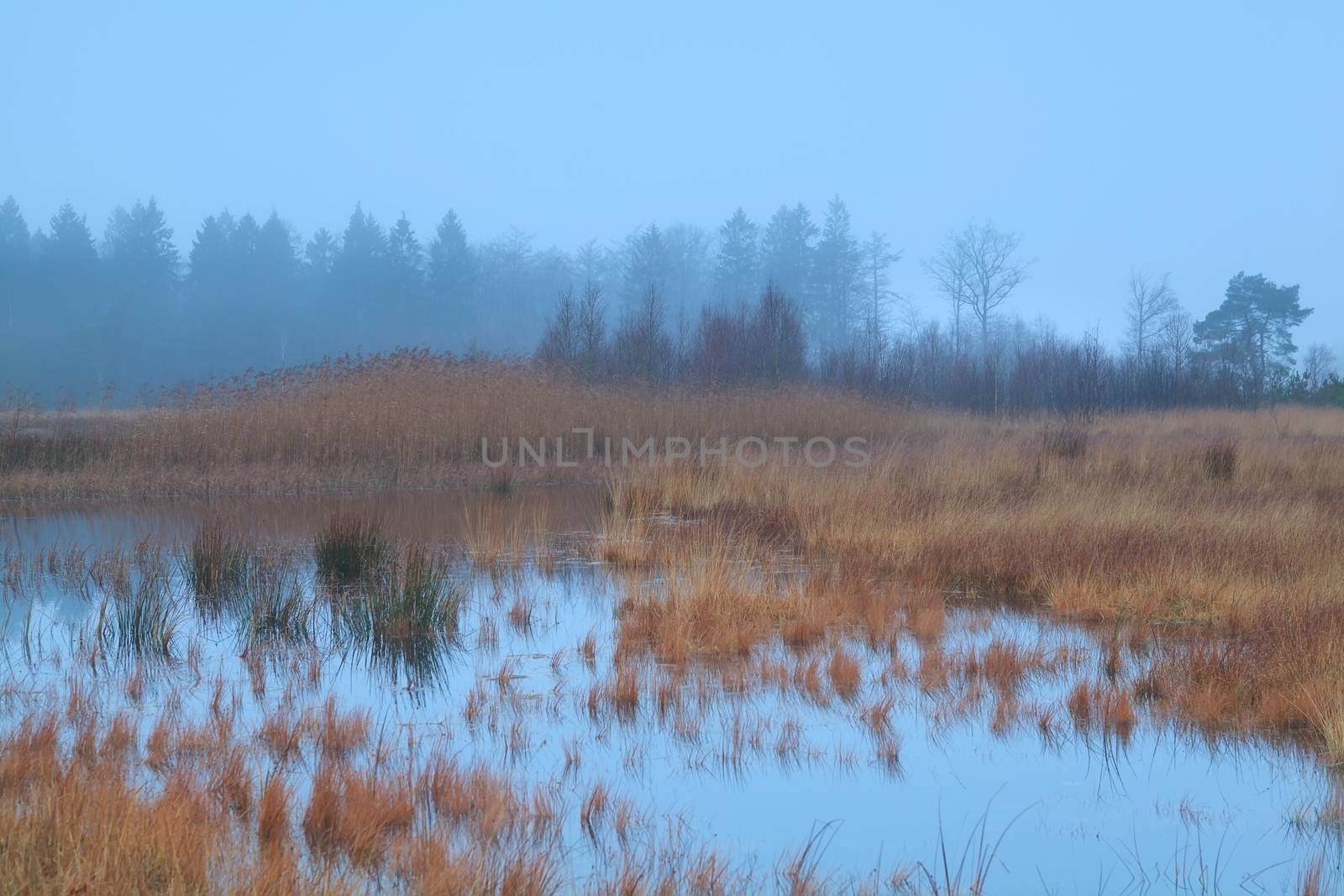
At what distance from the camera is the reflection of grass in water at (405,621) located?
616 centimetres

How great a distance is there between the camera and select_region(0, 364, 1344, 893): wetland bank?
11.0ft

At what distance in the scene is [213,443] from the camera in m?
16.2

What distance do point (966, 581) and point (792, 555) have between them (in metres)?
1.76

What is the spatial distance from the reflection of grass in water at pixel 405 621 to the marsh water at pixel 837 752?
55 millimetres

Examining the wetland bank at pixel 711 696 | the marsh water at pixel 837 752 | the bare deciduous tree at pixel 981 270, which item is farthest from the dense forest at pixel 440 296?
the marsh water at pixel 837 752

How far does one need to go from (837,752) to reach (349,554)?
16.0 feet

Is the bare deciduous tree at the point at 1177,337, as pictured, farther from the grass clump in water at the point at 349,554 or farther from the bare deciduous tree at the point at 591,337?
the grass clump in water at the point at 349,554

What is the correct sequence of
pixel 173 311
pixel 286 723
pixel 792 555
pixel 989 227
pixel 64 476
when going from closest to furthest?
pixel 286 723, pixel 792 555, pixel 64 476, pixel 989 227, pixel 173 311

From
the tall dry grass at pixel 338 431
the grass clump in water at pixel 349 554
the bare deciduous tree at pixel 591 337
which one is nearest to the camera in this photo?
the grass clump in water at pixel 349 554

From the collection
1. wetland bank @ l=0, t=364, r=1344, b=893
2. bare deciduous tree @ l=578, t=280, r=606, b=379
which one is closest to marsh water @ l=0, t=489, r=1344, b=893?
wetland bank @ l=0, t=364, r=1344, b=893

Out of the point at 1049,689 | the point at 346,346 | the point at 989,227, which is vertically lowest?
the point at 1049,689

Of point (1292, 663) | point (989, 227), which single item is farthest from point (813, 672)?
point (989, 227)

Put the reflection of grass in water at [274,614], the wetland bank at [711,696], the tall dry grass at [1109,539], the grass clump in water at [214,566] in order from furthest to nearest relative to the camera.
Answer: the grass clump in water at [214,566] < the reflection of grass in water at [274,614] < the tall dry grass at [1109,539] < the wetland bank at [711,696]

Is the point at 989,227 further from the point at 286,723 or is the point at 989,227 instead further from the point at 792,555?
the point at 286,723
